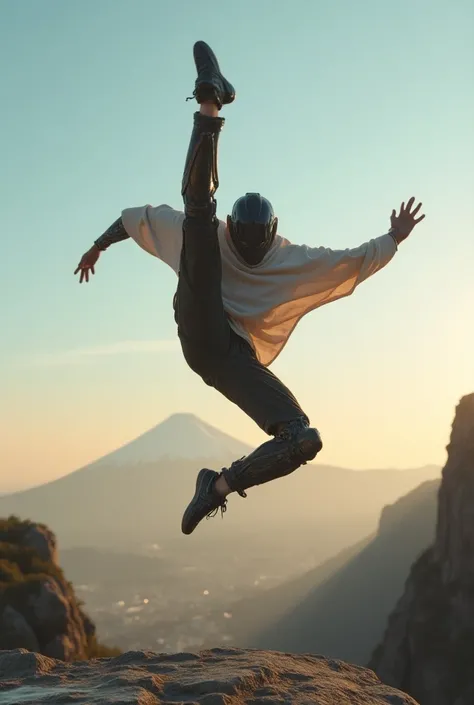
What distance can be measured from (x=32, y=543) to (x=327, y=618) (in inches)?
3286

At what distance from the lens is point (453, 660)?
62.1 meters

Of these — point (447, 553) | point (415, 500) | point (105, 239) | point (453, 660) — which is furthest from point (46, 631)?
point (415, 500)

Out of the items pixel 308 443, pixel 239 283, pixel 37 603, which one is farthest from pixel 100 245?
pixel 37 603

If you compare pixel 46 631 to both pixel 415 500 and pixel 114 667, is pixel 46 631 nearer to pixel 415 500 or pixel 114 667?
pixel 114 667

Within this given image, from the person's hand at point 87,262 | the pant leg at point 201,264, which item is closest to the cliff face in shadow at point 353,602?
the person's hand at point 87,262

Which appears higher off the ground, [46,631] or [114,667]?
[114,667]

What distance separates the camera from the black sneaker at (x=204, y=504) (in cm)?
677

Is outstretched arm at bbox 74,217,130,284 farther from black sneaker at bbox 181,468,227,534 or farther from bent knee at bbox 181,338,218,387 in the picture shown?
black sneaker at bbox 181,468,227,534

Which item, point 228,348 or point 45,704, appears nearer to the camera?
point 45,704

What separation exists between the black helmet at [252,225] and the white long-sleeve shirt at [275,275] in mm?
128

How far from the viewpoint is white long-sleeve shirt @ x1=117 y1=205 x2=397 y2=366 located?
7137mm

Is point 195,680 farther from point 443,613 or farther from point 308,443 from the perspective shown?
point 443,613

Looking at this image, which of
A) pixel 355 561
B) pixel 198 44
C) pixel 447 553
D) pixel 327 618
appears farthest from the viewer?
pixel 355 561

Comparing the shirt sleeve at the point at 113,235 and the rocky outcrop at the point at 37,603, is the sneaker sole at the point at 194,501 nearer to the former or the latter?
the shirt sleeve at the point at 113,235
